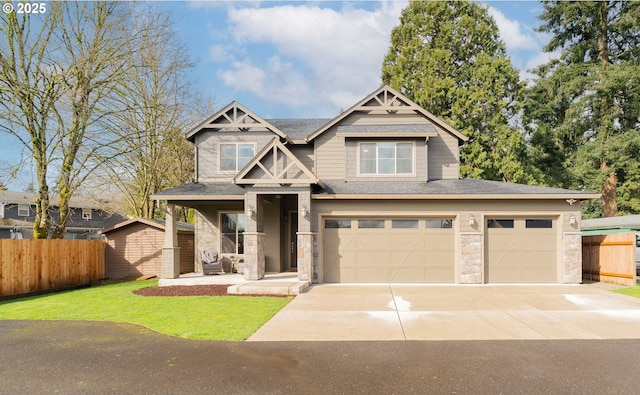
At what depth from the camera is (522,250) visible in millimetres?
15039

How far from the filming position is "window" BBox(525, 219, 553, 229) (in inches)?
591

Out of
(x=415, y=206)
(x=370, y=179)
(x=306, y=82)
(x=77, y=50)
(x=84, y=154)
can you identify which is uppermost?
(x=306, y=82)

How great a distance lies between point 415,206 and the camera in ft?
49.6

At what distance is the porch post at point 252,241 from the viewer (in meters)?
14.6

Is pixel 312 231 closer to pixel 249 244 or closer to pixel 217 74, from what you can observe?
pixel 249 244

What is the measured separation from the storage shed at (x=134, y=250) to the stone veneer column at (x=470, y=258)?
11477mm

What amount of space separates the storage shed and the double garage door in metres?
7.64

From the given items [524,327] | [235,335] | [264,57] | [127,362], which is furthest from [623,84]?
[127,362]

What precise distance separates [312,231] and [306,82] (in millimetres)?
24131

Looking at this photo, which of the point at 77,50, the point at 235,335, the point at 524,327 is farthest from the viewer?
the point at 77,50

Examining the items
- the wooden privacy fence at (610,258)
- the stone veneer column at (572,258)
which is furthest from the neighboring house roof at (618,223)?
the stone veneer column at (572,258)

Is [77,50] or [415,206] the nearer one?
[415,206]

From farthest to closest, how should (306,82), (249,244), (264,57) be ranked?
(306,82) < (264,57) < (249,244)

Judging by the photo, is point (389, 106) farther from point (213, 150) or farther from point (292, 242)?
point (213, 150)
